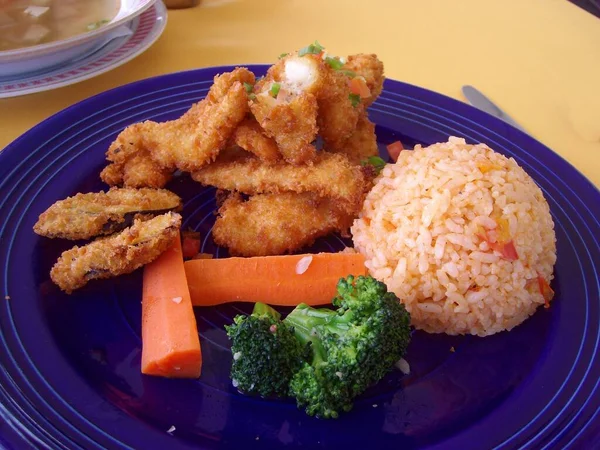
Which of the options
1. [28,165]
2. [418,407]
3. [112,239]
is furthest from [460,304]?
[28,165]

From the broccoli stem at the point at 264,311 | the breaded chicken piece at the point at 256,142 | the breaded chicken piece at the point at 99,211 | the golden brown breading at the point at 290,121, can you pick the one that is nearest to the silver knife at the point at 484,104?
the golden brown breading at the point at 290,121

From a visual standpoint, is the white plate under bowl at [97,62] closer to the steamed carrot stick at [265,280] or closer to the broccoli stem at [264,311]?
the steamed carrot stick at [265,280]

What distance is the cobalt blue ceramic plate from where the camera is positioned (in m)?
1.74

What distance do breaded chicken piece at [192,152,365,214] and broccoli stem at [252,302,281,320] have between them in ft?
1.83

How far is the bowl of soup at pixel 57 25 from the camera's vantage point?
292cm

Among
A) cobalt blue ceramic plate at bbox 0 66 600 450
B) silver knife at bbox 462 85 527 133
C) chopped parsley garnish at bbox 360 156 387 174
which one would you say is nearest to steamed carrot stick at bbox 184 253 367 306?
cobalt blue ceramic plate at bbox 0 66 600 450

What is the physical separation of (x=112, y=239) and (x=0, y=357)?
1.96 ft

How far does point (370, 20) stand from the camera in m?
4.14

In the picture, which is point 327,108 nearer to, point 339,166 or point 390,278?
point 339,166

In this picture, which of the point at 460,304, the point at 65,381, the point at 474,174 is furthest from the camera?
the point at 474,174

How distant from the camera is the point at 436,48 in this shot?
12.8ft

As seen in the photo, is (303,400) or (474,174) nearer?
(303,400)

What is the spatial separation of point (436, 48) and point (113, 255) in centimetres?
279

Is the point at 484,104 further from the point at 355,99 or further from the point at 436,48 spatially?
the point at 355,99
